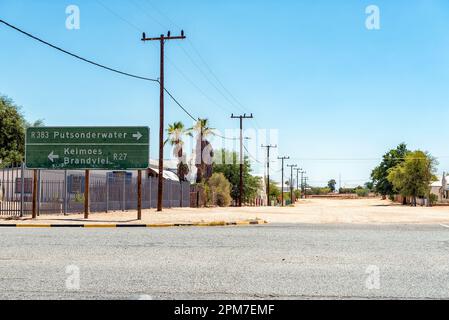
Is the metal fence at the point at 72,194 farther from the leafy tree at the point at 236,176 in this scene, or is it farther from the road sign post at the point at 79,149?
the leafy tree at the point at 236,176

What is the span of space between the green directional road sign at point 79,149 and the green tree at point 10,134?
1134 inches

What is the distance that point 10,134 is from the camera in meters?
54.6

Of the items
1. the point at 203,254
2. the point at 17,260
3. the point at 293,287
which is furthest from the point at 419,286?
the point at 17,260

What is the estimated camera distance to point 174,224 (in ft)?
77.3

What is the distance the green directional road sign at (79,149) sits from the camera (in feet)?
87.6

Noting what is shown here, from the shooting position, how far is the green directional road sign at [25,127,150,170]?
26.7m

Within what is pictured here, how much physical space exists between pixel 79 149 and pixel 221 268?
18221 millimetres

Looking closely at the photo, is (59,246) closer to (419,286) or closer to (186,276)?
(186,276)

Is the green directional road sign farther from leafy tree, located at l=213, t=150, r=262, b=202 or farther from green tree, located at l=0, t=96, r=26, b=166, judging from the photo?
leafy tree, located at l=213, t=150, r=262, b=202

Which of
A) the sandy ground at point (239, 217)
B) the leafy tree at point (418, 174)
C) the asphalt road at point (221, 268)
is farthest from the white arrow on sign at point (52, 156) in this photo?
the leafy tree at point (418, 174)

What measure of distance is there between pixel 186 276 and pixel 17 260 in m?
3.83

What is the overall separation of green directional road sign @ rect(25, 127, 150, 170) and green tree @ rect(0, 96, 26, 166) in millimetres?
28810

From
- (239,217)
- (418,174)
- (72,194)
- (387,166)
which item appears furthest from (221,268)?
(387,166)

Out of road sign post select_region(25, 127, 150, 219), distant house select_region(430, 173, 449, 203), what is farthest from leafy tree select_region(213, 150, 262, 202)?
road sign post select_region(25, 127, 150, 219)
